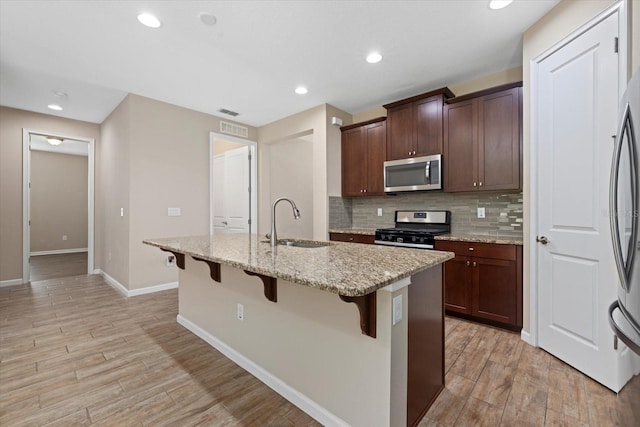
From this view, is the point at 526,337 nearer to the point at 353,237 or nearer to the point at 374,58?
the point at 353,237

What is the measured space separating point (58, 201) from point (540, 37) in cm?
987

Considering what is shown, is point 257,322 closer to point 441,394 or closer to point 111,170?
point 441,394

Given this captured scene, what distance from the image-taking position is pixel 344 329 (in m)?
1.38

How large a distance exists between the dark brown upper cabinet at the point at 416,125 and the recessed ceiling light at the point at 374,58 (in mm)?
796

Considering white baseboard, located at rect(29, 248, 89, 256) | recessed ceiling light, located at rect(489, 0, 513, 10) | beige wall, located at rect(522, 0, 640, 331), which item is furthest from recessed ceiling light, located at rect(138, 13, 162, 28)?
white baseboard, located at rect(29, 248, 89, 256)

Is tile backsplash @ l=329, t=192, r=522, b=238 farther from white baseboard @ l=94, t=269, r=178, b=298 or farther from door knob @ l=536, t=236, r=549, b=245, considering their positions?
white baseboard @ l=94, t=269, r=178, b=298

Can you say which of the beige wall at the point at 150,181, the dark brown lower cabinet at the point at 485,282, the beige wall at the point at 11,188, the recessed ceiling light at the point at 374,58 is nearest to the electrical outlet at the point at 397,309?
the dark brown lower cabinet at the point at 485,282

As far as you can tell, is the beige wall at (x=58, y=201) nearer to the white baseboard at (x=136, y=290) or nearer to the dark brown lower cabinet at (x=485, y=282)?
the white baseboard at (x=136, y=290)

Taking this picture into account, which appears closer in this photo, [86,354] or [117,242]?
[86,354]

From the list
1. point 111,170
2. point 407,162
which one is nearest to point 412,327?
point 407,162

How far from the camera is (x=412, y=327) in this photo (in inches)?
54.8

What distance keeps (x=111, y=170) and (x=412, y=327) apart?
16.1ft

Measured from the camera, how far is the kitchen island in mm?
1199

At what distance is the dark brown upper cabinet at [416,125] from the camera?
3.24 meters
